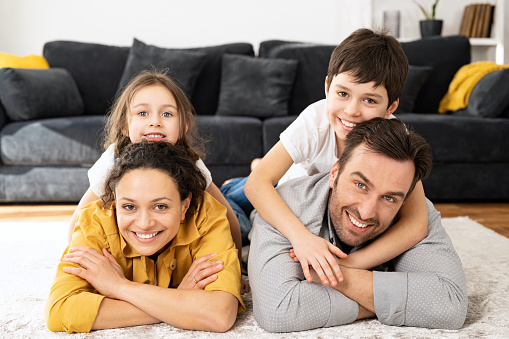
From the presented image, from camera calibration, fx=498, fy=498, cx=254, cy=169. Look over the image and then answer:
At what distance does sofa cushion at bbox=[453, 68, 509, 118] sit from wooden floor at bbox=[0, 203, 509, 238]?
63 cm

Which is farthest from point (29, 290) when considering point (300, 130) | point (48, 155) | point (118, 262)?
point (48, 155)

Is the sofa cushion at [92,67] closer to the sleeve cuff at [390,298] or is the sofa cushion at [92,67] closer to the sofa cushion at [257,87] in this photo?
the sofa cushion at [257,87]

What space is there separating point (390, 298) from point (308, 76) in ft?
8.78

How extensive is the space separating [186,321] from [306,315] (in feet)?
1.07

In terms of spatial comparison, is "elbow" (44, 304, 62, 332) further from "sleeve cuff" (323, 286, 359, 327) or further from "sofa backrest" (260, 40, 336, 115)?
"sofa backrest" (260, 40, 336, 115)

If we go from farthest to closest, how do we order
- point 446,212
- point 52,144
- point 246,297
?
point 52,144 → point 446,212 → point 246,297

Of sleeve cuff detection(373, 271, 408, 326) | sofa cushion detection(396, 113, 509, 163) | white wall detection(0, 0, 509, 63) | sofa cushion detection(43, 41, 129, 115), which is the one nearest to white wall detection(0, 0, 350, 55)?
white wall detection(0, 0, 509, 63)

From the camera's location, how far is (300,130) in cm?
183

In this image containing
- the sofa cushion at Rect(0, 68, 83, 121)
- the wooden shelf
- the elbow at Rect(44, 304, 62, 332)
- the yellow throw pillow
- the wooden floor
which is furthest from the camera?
the wooden shelf

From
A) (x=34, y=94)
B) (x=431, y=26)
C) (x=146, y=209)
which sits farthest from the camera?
(x=431, y=26)

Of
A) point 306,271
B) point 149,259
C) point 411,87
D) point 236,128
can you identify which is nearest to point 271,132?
point 236,128

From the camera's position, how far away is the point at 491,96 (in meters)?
3.36

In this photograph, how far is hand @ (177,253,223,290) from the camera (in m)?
1.42

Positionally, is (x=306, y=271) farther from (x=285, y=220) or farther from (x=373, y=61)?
(x=373, y=61)
